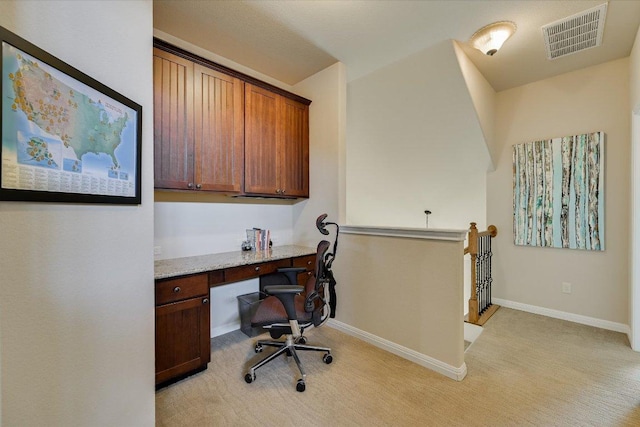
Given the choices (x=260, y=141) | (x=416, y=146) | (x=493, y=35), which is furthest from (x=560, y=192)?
(x=260, y=141)

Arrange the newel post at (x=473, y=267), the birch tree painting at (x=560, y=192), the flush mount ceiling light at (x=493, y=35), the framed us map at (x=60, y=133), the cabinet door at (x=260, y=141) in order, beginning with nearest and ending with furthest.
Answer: the framed us map at (x=60, y=133) → the flush mount ceiling light at (x=493, y=35) → the cabinet door at (x=260, y=141) → the birch tree painting at (x=560, y=192) → the newel post at (x=473, y=267)

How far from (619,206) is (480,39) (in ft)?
7.61

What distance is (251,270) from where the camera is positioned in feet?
7.69

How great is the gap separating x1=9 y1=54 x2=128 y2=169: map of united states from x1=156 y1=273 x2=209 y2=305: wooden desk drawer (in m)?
0.93

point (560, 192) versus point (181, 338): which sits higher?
point (560, 192)

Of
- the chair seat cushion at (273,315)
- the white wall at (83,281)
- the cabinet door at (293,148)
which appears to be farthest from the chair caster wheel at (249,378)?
the cabinet door at (293,148)

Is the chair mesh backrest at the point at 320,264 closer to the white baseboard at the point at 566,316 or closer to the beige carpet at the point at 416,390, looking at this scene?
the beige carpet at the point at 416,390

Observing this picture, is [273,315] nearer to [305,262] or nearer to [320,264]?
[320,264]

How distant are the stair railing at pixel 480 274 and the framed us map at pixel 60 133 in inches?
125

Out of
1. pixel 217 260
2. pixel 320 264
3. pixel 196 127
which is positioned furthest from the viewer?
pixel 217 260

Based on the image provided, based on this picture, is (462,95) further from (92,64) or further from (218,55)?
(92,64)

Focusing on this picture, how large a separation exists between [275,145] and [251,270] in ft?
4.37

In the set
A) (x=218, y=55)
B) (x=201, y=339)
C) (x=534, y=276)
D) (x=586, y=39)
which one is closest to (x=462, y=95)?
(x=586, y=39)

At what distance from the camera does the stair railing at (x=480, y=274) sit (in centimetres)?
302
